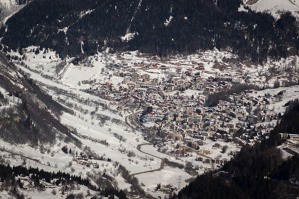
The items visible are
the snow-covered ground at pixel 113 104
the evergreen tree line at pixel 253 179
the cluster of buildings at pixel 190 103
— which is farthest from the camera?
the cluster of buildings at pixel 190 103

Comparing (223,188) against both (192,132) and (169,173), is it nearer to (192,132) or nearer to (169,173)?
(169,173)

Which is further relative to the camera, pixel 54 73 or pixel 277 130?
pixel 54 73

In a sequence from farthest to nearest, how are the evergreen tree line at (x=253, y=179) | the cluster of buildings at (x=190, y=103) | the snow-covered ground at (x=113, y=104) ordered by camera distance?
the cluster of buildings at (x=190, y=103) < the snow-covered ground at (x=113, y=104) < the evergreen tree line at (x=253, y=179)

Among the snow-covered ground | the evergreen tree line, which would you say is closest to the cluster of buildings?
the snow-covered ground

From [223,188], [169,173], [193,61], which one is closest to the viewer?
[223,188]

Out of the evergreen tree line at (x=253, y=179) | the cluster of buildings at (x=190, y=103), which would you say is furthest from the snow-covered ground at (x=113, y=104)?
the evergreen tree line at (x=253, y=179)

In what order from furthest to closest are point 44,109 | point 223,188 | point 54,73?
point 54,73
point 44,109
point 223,188

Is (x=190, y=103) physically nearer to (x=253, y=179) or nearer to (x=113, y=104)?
(x=113, y=104)

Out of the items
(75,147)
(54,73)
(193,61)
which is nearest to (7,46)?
(54,73)

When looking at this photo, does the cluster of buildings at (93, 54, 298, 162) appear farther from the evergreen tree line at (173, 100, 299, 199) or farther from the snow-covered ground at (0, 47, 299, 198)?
the evergreen tree line at (173, 100, 299, 199)

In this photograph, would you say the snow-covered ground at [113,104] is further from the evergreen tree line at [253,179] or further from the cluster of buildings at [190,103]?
the evergreen tree line at [253,179]

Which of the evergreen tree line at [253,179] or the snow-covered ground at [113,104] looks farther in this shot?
the snow-covered ground at [113,104]
